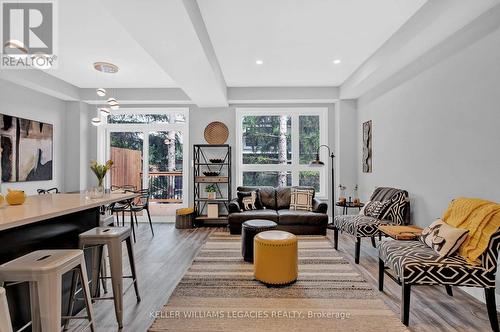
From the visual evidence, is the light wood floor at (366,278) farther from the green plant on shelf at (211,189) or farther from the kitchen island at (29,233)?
the green plant on shelf at (211,189)

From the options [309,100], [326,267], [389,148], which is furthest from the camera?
[309,100]

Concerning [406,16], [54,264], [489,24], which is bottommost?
[54,264]

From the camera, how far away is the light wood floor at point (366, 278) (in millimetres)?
2146

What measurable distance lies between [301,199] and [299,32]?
117 inches

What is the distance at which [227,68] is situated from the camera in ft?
14.8

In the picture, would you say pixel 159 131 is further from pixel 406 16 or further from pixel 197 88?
pixel 406 16

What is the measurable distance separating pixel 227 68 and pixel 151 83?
1755 millimetres

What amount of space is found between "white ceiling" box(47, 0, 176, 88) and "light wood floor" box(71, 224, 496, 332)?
2933 mm

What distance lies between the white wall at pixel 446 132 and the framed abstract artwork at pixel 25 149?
617cm

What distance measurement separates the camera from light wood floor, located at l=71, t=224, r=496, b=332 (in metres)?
2.15

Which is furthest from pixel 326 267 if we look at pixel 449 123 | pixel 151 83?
pixel 151 83

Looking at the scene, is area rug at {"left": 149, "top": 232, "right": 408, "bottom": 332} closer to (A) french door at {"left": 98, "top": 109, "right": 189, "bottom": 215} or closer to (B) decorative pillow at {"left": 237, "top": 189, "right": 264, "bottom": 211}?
(B) decorative pillow at {"left": 237, "top": 189, "right": 264, "bottom": 211}

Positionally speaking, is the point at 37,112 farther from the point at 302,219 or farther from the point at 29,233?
the point at 302,219

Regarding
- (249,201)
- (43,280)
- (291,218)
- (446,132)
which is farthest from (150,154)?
(446,132)
